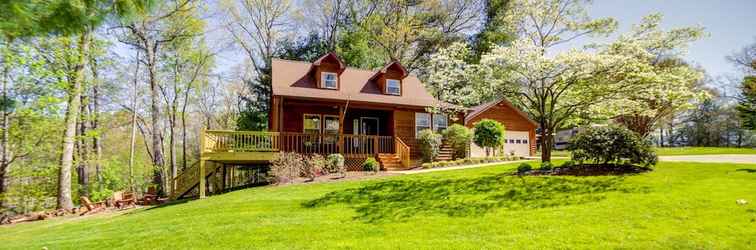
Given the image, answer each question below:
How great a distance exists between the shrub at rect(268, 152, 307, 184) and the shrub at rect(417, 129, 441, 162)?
596 centimetres

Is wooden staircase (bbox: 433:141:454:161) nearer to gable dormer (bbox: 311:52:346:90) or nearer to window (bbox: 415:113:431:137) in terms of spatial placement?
window (bbox: 415:113:431:137)

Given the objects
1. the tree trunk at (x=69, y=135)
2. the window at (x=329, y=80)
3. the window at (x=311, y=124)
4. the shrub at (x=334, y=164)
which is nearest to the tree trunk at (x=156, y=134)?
the tree trunk at (x=69, y=135)

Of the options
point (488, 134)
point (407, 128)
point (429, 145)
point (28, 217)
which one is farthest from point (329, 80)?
point (28, 217)

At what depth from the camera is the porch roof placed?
16188mm

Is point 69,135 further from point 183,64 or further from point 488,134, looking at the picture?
point 488,134

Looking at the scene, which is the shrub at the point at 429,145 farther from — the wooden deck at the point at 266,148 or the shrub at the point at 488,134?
the shrub at the point at 488,134

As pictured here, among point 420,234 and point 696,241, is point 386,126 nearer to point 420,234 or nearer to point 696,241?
point 420,234

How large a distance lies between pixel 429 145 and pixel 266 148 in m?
7.27

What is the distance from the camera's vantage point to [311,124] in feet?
56.9

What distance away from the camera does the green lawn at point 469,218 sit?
556 cm

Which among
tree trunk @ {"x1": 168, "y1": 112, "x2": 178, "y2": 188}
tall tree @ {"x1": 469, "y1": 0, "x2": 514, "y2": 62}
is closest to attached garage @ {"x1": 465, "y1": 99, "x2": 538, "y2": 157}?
tall tree @ {"x1": 469, "y1": 0, "x2": 514, "y2": 62}

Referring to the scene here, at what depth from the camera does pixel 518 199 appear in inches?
309

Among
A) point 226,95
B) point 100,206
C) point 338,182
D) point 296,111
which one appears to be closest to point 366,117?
point 296,111

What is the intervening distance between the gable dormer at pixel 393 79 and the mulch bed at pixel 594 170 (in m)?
9.31
